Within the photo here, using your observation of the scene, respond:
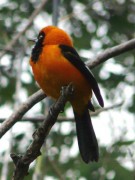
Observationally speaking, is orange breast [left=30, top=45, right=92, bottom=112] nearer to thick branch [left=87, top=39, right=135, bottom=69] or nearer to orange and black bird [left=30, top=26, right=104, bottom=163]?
orange and black bird [left=30, top=26, right=104, bottom=163]

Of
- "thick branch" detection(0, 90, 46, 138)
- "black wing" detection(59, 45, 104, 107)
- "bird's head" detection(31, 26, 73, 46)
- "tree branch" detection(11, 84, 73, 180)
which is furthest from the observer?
"bird's head" detection(31, 26, 73, 46)

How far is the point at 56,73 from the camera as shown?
357 cm

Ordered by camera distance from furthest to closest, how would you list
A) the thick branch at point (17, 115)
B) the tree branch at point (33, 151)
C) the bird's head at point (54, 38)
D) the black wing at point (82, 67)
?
the bird's head at point (54, 38) → the black wing at point (82, 67) → the thick branch at point (17, 115) → the tree branch at point (33, 151)

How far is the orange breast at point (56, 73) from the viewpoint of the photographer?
11.8ft

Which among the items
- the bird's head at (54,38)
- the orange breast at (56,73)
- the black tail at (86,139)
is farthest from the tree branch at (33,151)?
the bird's head at (54,38)

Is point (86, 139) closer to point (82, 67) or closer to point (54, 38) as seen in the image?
point (82, 67)

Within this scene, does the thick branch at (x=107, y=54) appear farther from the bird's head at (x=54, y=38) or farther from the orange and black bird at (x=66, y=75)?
the bird's head at (x=54, y=38)

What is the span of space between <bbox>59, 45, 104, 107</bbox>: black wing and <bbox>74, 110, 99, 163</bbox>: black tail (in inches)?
12.1

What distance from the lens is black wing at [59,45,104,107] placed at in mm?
3570

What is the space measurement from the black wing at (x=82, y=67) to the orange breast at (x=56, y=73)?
0.02m

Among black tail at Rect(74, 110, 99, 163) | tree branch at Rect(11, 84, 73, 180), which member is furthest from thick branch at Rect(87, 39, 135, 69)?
tree branch at Rect(11, 84, 73, 180)

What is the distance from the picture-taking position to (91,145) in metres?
3.74

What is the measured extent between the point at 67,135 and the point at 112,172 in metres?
0.93

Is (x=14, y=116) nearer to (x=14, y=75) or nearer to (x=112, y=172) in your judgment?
(x=112, y=172)
